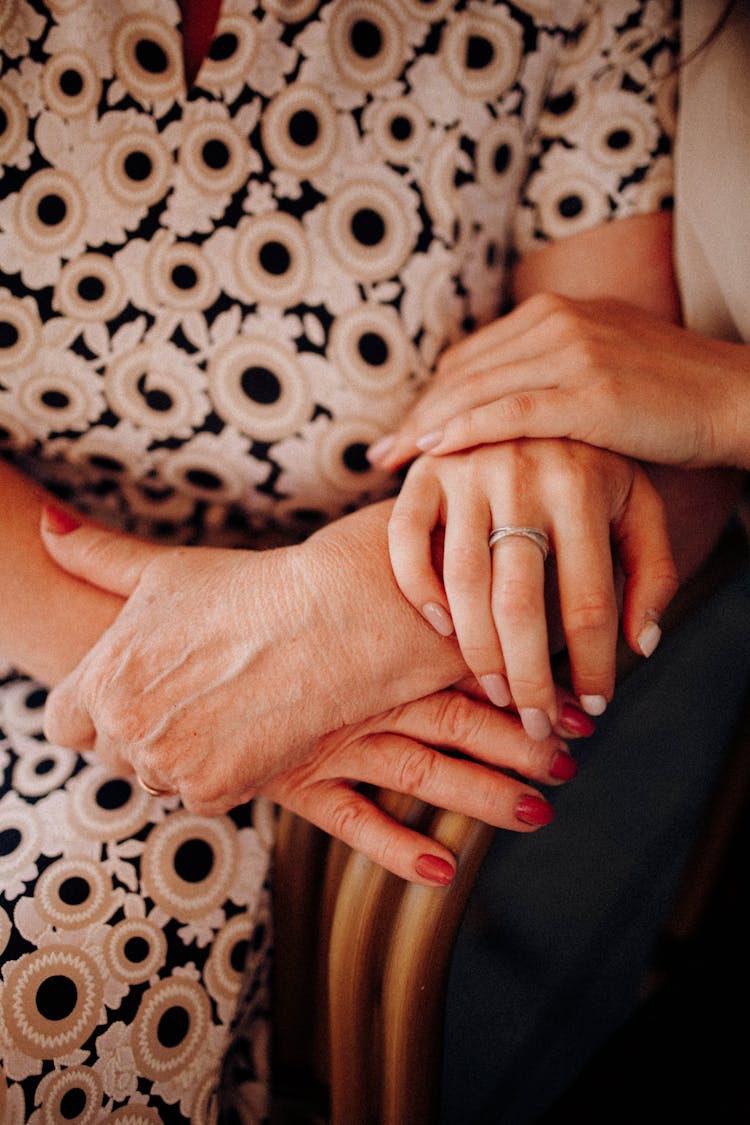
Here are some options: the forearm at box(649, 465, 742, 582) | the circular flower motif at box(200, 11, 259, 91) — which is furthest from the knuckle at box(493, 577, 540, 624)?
the circular flower motif at box(200, 11, 259, 91)

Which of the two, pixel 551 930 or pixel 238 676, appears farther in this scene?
pixel 551 930

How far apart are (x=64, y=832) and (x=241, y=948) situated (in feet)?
0.62

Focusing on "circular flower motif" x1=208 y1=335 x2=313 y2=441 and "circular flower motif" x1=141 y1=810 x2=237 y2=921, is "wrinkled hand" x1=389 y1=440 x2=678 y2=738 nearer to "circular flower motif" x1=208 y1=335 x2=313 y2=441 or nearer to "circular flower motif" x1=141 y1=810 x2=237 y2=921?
"circular flower motif" x1=208 y1=335 x2=313 y2=441

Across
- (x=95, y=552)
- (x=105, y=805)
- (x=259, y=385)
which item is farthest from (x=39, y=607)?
(x=259, y=385)

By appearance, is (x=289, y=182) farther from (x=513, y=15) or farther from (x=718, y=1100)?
(x=718, y=1100)

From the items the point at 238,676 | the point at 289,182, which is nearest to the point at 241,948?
the point at 238,676

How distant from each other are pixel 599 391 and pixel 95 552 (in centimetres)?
47

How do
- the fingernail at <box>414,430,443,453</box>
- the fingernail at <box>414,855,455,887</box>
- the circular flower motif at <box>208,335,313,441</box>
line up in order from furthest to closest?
the circular flower motif at <box>208,335,313,441</box>
the fingernail at <box>414,430,443,453</box>
the fingernail at <box>414,855,455,887</box>

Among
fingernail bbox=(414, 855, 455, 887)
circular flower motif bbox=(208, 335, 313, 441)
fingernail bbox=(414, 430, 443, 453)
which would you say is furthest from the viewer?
circular flower motif bbox=(208, 335, 313, 441)

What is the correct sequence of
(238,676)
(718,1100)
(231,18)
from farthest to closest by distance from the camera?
(718,1100)
(231,18)
(238,676)

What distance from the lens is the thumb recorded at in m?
0.61

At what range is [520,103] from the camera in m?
0.70

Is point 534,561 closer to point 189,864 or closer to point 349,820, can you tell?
point 349,820

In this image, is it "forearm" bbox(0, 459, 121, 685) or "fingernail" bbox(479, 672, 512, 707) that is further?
"forearm" bbox(0, 459, 121, 685)
